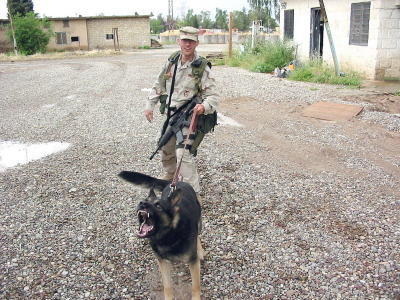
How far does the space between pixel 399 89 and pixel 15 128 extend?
9214mm

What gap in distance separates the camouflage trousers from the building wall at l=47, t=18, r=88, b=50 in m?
40.9

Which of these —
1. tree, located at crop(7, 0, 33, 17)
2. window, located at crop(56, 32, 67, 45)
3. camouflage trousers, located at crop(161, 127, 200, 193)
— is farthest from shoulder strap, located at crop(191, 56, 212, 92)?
tree, located at crop(7, 0, 33, 17)

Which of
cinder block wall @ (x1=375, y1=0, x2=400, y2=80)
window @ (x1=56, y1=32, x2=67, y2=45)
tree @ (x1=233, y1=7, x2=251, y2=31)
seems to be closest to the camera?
cinder block wall @ (x1=375, y1=0, x2=400, y2=80)

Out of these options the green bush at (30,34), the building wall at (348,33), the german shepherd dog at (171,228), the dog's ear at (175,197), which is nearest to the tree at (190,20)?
the green bush at (30,34)

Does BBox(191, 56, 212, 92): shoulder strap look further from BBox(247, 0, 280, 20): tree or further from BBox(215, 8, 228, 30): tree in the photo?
BBox(215, 8, 228, 30): tree

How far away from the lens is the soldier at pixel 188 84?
3.68 metres

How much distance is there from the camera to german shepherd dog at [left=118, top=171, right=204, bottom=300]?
246 centimetres

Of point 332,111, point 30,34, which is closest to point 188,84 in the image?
point 332,111

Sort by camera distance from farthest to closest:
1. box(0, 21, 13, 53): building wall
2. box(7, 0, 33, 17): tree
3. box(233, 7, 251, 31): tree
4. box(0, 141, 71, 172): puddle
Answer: box(233, 7, 251, 31): tree
box(7, 0, 33, 17): tree
box(0, 21, 13, 53): building wall
box(0, 141, 71, 172): puddle

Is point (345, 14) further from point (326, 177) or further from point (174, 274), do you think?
point (174, 274)

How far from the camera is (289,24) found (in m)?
18.0

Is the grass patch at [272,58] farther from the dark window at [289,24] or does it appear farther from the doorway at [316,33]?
the dark window at [289,24]

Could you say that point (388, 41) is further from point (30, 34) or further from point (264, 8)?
point (264, 8)

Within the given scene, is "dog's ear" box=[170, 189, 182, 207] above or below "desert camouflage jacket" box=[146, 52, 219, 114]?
below
